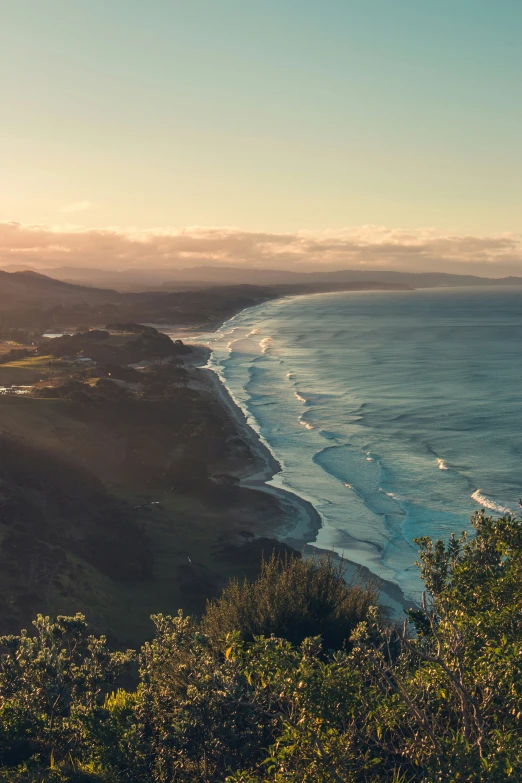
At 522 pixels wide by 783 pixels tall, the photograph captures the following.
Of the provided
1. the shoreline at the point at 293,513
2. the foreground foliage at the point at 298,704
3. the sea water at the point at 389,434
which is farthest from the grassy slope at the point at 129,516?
the foreground foliage at the point at 298,704

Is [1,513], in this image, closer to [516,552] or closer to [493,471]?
[516,552]

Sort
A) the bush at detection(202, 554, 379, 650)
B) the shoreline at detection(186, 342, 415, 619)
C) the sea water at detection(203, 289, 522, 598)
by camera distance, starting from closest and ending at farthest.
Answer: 1. the bush at detection(202, 554, 379, 650)
2. the shoreline at detection(186, 342, 415, 619)
3. the sea water at detection(203, 289, 522, 598)

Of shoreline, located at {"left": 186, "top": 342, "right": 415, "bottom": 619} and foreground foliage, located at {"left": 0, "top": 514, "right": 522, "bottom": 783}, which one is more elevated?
foreground foliage, located at {"left": 0, "top": 514, "right": 522, "bottom": 783}

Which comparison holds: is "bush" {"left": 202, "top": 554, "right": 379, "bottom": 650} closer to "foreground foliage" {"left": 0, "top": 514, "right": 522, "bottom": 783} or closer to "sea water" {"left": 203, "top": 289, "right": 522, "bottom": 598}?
"foreground foliage" {"left": 0, "top": 514, "right": 522, "bottom": 783}

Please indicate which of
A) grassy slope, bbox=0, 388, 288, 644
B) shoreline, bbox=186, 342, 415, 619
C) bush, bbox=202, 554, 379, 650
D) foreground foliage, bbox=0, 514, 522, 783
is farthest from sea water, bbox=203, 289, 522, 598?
foreground foliage, bbox=0, 514, 522, 783

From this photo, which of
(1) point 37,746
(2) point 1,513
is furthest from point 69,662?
(2) point 1,513

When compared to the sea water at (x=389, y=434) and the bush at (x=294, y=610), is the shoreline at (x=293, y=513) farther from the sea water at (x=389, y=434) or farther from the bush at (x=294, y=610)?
the bush at (x=294, y=610)
